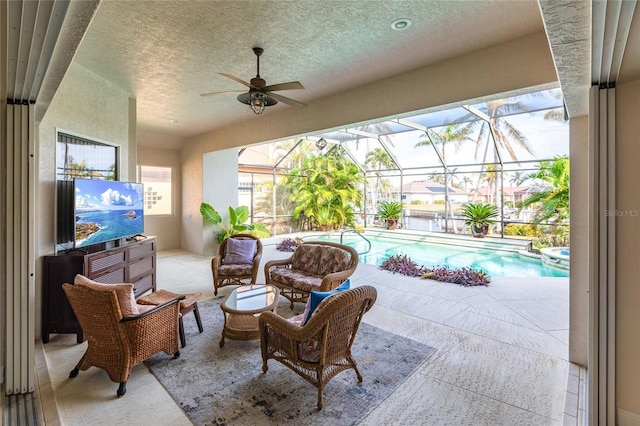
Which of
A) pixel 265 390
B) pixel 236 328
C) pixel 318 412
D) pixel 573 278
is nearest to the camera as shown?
pixel 318 412

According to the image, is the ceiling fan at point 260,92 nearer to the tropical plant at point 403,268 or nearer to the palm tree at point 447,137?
the tropical plant at point 403,268

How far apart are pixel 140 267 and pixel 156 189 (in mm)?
4624

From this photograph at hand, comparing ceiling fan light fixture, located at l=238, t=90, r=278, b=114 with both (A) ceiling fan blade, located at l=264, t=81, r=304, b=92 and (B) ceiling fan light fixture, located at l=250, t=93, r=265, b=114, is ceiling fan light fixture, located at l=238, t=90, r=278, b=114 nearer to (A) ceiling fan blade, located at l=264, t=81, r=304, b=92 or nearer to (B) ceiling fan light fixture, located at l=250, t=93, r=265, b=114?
(B) ceiling fan light fixture, located at l=250, t=93, r=265, b=114

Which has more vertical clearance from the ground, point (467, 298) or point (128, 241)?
point (128, 241)

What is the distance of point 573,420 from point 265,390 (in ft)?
7.30

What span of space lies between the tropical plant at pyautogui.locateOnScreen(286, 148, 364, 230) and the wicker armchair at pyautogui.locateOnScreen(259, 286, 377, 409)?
9244 millimetres

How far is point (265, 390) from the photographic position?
234cm

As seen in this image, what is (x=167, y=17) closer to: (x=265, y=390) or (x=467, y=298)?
(x=265, y=390)

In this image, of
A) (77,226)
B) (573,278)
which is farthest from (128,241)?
(573,278)

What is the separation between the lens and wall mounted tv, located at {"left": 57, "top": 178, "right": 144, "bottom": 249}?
352 cm

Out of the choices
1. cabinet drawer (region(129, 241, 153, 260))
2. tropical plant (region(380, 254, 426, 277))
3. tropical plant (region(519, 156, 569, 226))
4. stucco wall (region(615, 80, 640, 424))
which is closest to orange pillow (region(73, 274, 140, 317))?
cabinet drawer (region(129, 241, 153, 260))

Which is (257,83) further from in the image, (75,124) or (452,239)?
(452,239)

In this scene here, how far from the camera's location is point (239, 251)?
4984 mm

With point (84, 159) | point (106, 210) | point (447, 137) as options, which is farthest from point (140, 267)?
point (447, 137)
